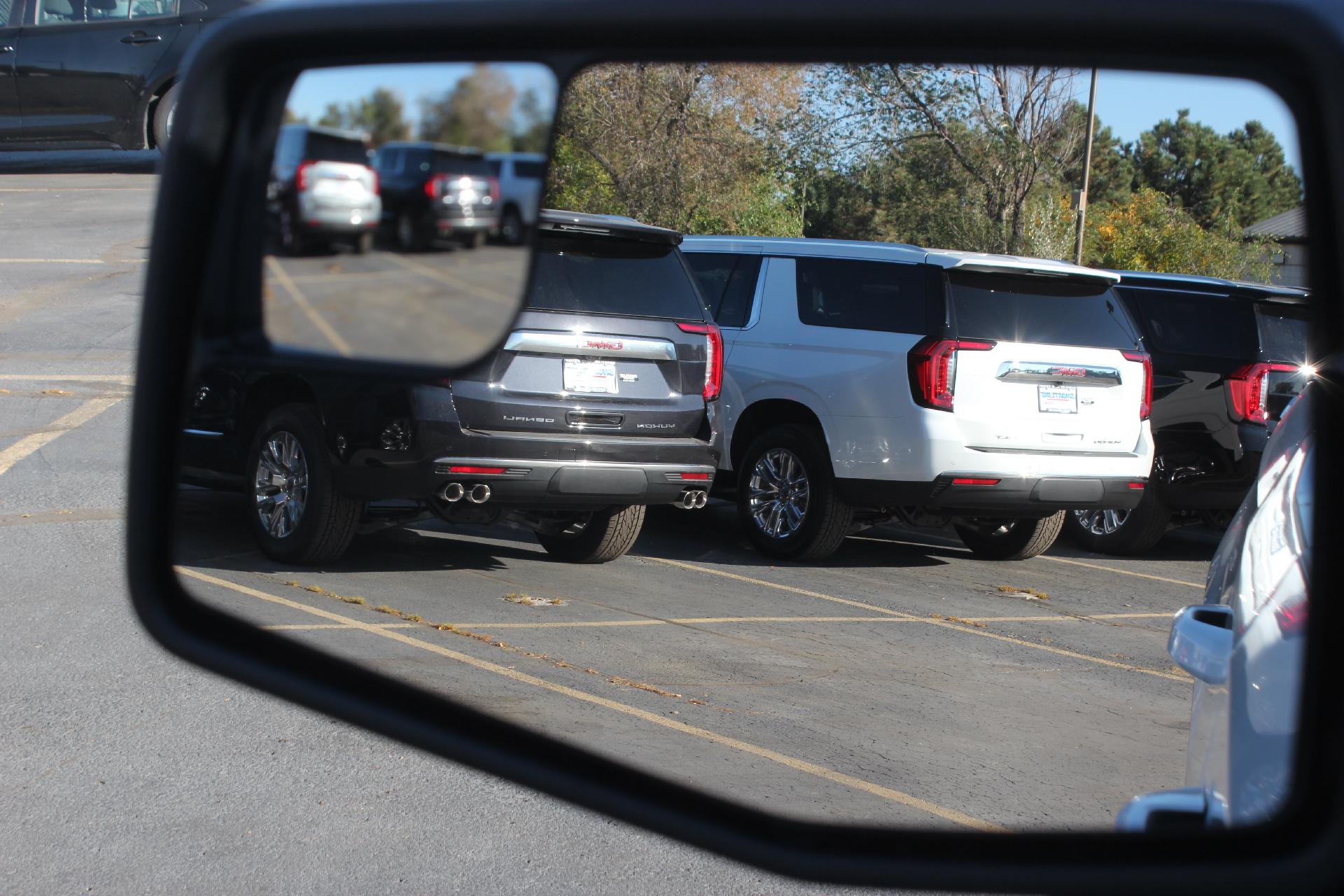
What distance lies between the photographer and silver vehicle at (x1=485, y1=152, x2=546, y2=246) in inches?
52.9

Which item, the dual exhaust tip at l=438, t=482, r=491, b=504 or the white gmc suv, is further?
the dual exhaust tip at l=438, t=482, r=491, b=504

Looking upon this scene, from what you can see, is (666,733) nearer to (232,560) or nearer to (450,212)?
(232,560)

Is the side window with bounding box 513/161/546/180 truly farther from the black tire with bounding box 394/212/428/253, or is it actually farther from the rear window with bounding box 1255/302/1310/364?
the rear window with bounding box 1255/302/1310/364

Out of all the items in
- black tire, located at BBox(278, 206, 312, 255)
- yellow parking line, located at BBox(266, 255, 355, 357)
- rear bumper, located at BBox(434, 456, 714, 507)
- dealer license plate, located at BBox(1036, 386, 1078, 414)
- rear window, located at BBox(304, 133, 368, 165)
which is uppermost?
rear window, located at BBox(304, 133, 368, 165)

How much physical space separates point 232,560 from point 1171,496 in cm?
257

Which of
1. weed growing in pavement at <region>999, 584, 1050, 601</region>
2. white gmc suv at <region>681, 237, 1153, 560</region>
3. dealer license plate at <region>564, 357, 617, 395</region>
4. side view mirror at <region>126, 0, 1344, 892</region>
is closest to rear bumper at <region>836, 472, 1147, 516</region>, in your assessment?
white gmc suv at <region>681, 237, 1153, 560</region>

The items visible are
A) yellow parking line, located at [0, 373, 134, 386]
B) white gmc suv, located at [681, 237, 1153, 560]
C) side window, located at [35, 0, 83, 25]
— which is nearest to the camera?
white gmc suv, located at [681, 237, 1153, 560]

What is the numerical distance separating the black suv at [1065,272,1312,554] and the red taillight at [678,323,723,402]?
1703mm

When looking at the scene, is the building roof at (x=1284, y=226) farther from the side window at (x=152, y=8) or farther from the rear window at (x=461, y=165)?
the side window at (x=152, y=8)

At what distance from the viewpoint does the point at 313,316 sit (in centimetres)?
143

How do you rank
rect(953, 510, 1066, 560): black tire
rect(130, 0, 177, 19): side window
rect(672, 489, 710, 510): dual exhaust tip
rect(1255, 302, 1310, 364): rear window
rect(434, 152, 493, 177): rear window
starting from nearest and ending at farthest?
rect(1255, 302, 1310, 364): rear window
rect(434, 152, 493, 177): rear window
rect(953, 510, 1066, 560): black tire
rect(672, 489, 710, 510): dual exhaust tip
rect(130, 0, 177, 19): side window

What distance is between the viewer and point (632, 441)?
Answer: 5.34 meters

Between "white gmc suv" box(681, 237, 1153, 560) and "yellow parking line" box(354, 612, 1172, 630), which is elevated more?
"white gmc suv" box(681, 237, 1153, 560)

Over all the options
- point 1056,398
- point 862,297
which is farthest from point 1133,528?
point 862,297
